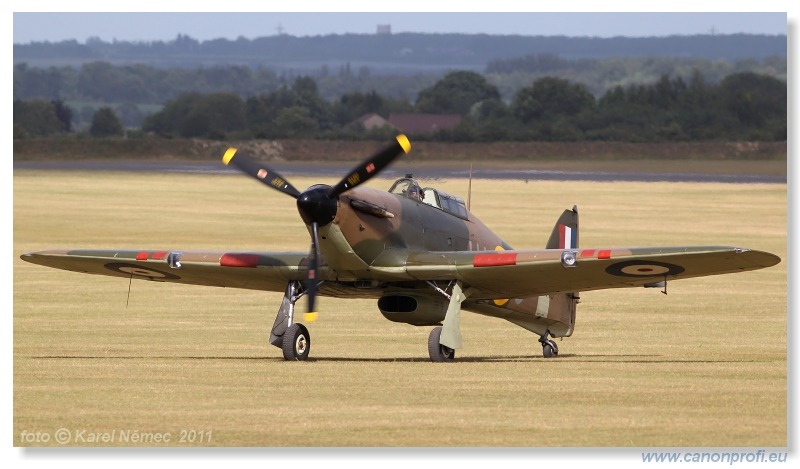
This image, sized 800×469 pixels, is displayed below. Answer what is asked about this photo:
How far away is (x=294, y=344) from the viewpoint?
62.6ft

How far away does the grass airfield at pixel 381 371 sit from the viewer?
13.3m

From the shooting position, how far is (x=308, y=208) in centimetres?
1783

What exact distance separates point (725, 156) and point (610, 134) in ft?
25.3

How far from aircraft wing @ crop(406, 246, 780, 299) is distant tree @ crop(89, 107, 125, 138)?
300 feet

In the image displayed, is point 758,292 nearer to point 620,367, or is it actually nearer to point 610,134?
point 620,367

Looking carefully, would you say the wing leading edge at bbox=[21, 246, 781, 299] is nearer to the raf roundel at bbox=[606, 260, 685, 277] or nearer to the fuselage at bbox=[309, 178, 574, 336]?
the raf roundel at bbox=[606, 260, 685, 277]

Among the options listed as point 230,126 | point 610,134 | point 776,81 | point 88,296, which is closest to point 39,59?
point 230,126

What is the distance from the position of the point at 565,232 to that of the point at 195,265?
19.2ft

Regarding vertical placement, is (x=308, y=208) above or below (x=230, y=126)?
below

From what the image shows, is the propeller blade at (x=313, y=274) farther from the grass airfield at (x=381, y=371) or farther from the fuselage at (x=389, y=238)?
the grass airfield at (x=381, y=371)

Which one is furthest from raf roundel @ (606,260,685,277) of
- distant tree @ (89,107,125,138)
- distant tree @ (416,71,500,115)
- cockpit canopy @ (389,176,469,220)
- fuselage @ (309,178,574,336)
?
distant tree @ (89,107,125,138)

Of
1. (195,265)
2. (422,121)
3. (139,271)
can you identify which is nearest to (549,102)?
(422,121)

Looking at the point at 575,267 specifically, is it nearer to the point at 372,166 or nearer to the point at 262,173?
the point at 372,166

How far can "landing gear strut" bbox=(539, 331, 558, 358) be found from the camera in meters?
21.9
